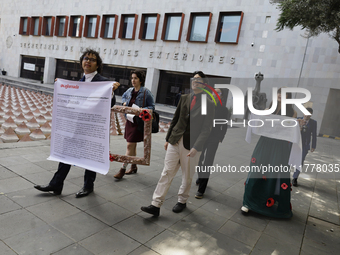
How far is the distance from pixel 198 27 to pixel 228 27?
8.17ft

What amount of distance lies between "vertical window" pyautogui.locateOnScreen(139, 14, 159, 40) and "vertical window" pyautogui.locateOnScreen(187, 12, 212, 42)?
3336 mm

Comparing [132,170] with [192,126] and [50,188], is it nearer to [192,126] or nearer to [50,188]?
[50,188]

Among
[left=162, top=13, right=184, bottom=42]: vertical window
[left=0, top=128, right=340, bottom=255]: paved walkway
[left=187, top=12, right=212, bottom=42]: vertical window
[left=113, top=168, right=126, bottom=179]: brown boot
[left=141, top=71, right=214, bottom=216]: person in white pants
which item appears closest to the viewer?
[left=0, top=128, right=340, bottom=255]: paved walkway

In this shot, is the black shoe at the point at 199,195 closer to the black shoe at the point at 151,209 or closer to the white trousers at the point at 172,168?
the white trousers at the point at 172,168

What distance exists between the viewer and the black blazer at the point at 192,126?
345 centimetres

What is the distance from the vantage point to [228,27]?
1956 cm

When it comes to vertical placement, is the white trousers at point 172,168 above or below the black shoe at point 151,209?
above

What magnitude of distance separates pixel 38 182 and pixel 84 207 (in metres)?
1.10

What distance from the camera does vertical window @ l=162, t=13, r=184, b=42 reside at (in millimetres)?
21531

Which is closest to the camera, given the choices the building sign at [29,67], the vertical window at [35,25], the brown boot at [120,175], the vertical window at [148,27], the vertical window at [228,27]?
the brown boot at [120,175]

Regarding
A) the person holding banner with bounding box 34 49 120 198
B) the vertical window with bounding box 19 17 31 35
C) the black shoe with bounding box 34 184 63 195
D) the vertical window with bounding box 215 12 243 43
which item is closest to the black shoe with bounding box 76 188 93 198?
the person holding banner with bounding box 34 49 120 198

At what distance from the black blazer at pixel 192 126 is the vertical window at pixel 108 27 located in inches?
912

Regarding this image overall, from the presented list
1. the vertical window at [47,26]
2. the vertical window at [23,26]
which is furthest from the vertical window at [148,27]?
→ the vertical window at [23,26]

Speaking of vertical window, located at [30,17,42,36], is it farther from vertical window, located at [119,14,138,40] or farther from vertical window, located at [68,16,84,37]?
vertical window, located at [119,14,138,40]
